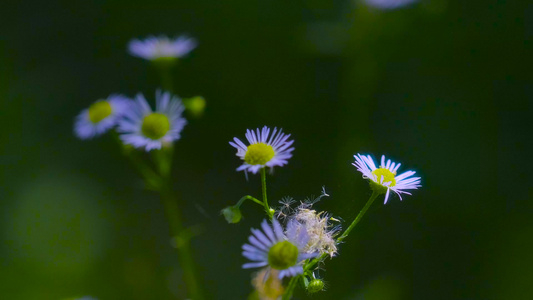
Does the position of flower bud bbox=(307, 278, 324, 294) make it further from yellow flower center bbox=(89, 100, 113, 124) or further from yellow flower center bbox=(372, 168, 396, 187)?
yellow flower center bbox=(89, 100, 113, 124)

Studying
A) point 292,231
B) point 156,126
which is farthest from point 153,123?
point 292,231

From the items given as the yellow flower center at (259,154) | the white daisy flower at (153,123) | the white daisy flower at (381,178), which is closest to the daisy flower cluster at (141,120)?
the white daisy flower at (153,123)

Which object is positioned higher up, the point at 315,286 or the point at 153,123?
the point at 153,123

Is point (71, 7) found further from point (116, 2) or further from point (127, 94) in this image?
point (127, 94)

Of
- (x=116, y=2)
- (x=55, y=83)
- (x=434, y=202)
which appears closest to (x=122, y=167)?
(x=55, y=83)

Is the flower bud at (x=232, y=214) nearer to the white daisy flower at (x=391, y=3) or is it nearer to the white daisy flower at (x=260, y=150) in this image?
the white daisy flower at (x=260, y=150)

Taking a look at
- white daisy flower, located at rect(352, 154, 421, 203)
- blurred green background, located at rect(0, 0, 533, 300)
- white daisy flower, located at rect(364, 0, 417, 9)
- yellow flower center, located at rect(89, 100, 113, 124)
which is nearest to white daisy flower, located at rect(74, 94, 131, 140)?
yellow flower center, located at rect(89, 100, 113, 124)

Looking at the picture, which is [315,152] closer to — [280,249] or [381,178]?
[381,178]
